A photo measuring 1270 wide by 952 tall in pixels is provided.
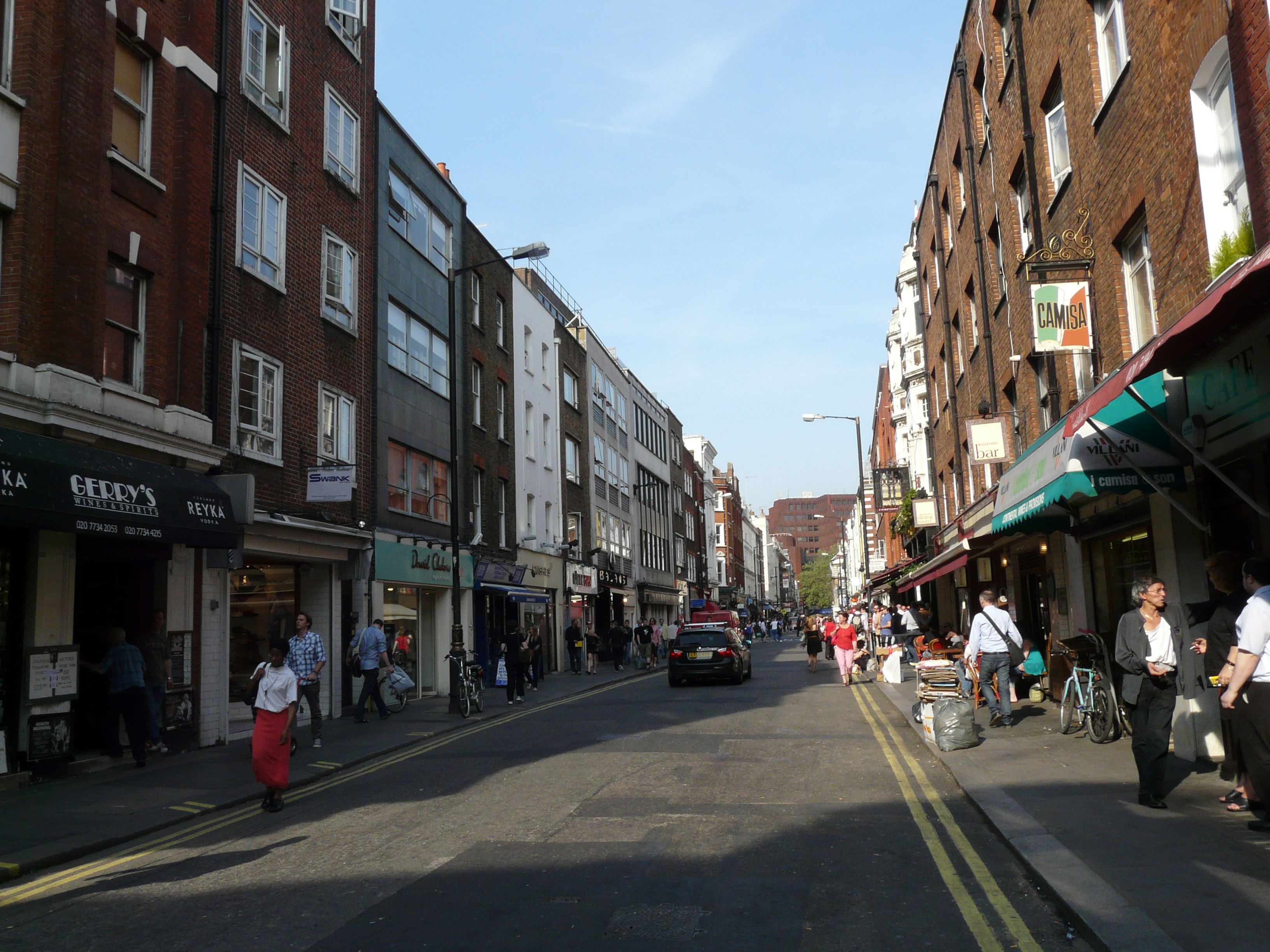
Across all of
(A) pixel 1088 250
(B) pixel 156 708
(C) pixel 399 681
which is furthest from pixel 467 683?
(A) pixel 1088 250

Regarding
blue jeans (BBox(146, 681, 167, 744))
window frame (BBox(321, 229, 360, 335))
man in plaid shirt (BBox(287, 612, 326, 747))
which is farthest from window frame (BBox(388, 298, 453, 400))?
blue jeans (BBox(146, 681, 167, 744))

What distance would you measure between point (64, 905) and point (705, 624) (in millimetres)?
21570

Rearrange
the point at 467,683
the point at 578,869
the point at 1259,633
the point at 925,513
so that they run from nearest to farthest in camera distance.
A: the point at 1259,633 → the point at 578,869 → the point at 467,683 → the point at 925,513

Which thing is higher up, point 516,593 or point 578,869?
point 516,593

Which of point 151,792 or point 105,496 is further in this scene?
point 105,496

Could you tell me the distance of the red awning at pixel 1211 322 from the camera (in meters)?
5.99

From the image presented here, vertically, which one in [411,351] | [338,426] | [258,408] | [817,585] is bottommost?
[817,585]

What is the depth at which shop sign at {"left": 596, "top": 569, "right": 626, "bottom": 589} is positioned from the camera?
43812mm

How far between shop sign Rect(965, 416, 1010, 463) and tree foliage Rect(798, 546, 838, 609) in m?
116

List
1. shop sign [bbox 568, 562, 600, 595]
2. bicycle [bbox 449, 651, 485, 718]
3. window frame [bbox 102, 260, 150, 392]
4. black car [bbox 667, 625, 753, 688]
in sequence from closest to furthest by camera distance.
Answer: window frame [bbox 102, 260, 150, 392] < bicycle [bbox 449, 651, 485, 718] < black car [bbox 667, 625, 753, 688] < shop sign [bbox 568, 562, 600, 595]

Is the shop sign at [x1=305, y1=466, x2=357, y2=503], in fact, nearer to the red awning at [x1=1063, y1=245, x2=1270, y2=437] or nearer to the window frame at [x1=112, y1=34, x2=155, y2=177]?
the window frame at [x1=112, y1=34, x2=155, y2=177]

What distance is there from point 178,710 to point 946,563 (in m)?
15.7

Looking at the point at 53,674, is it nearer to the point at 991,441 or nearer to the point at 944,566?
the point at 991,441

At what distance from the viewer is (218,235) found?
16531 mm
